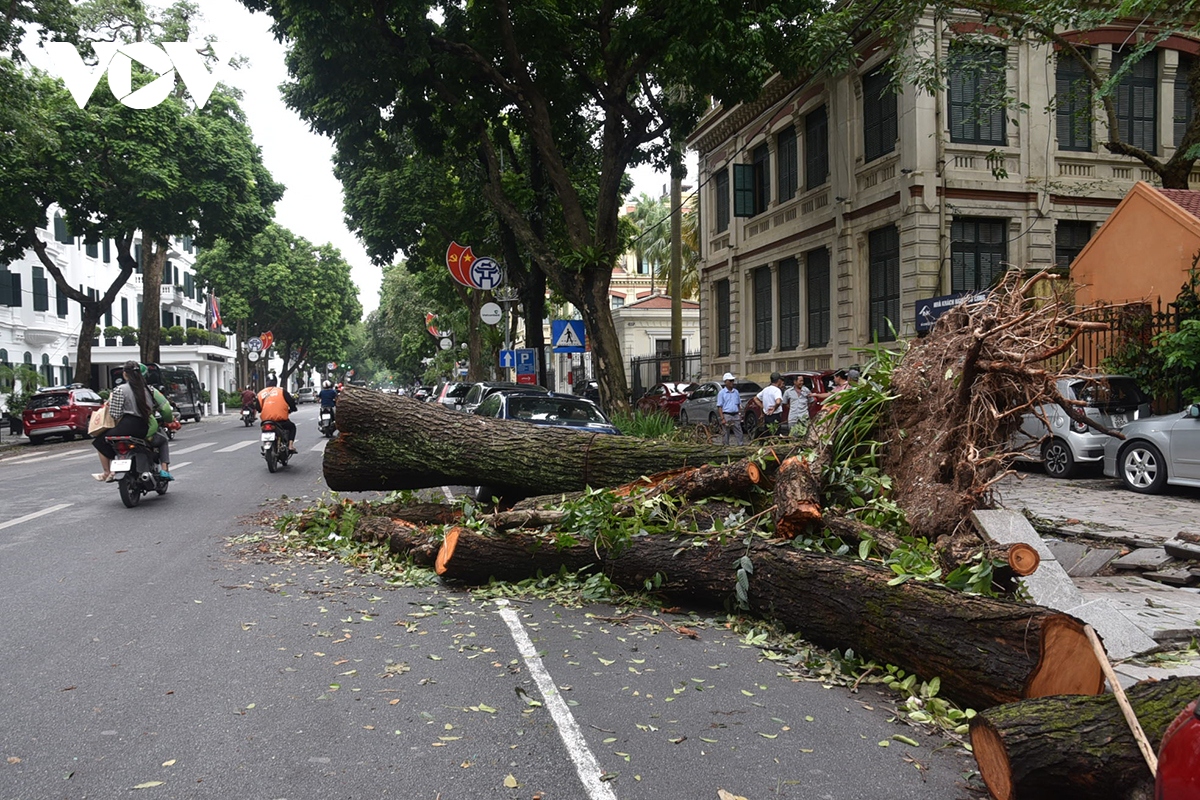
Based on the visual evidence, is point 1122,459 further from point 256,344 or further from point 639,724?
point 256,344

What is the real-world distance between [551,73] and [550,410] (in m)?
8.55

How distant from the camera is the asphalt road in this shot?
369cm

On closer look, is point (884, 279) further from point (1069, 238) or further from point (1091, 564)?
point (1091, 564)

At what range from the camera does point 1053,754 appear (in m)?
3.28

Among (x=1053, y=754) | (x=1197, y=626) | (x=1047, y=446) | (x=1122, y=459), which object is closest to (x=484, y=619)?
(x=1053, y=754)

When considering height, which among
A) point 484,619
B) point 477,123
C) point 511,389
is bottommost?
point 484,619

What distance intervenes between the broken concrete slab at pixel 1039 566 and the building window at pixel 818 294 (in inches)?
742

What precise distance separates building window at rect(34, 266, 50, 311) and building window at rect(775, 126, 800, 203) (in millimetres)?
33035

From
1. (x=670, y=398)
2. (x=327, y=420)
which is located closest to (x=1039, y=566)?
(x=327, y=420)

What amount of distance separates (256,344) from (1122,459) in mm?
42512

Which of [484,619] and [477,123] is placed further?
[477,123]

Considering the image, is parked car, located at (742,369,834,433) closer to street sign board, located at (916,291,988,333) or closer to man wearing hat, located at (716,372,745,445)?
man wearing hat, located at (716,372,745,445)

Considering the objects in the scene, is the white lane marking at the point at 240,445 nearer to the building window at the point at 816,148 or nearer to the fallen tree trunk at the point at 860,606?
the fallen tree trunk at the point at 860,606

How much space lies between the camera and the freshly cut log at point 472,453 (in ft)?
27.9
